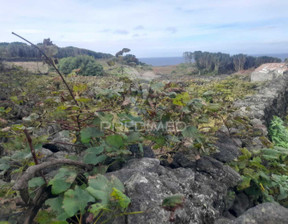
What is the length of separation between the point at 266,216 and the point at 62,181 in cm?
109

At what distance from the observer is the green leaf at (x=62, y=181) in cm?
116

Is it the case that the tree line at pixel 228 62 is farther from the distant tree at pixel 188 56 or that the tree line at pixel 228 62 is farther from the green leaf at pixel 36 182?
the green leaf at pixel 36 182

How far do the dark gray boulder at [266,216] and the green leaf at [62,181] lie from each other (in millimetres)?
905

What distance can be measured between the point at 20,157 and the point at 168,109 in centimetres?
111

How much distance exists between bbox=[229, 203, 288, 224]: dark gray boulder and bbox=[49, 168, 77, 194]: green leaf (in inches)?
35.6

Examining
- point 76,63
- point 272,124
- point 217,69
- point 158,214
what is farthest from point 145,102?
point 217,69

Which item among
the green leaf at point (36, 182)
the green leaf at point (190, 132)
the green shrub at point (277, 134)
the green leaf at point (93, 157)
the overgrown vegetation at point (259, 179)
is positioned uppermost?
the green leaf at point (190, 132)

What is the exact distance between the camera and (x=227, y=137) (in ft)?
8.30

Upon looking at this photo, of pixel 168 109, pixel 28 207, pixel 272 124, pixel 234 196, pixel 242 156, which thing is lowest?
pixel 272 124

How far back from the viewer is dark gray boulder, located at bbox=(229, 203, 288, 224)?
3.86ft

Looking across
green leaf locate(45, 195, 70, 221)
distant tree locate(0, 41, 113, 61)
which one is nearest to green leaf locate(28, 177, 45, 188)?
green leaf locate(45, 195, 70, 221)

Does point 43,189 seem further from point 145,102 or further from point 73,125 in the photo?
point 145,102

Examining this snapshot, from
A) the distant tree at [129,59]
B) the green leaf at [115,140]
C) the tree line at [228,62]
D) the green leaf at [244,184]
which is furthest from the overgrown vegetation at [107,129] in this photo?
the tree line at [228,62]

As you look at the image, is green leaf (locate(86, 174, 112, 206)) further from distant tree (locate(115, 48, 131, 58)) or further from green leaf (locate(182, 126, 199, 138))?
distant tree (locate(115, 48, 131, 58))
